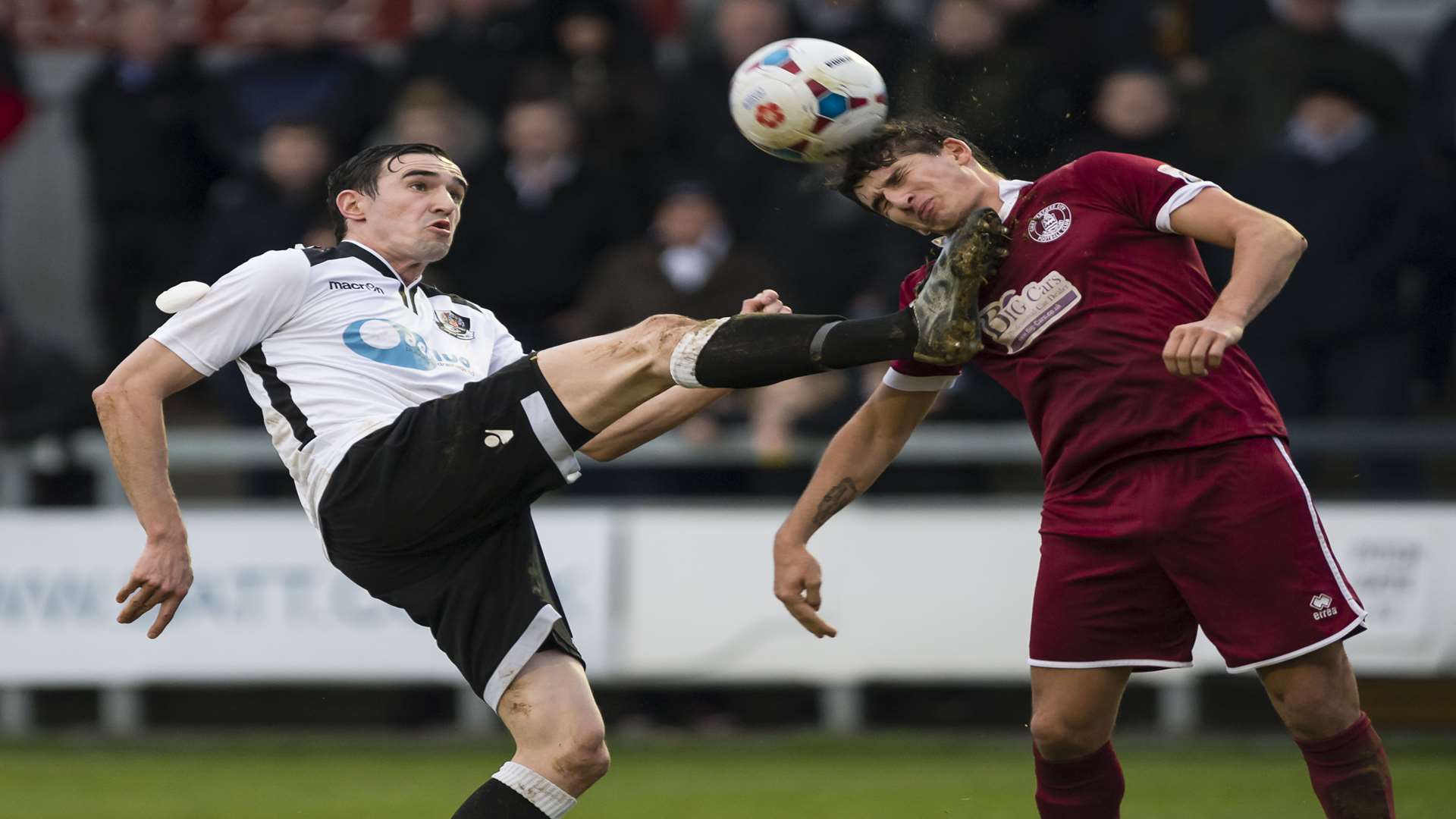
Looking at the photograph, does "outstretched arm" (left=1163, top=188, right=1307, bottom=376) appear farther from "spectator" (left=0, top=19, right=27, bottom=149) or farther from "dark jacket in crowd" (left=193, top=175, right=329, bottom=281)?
"spectator" (left=0, top=19, right=27, bottom=149)

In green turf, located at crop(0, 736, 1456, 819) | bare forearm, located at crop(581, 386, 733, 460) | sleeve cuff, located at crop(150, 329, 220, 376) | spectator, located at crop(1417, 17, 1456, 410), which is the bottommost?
green turf, located at crop(0, 736, 1456, 819)

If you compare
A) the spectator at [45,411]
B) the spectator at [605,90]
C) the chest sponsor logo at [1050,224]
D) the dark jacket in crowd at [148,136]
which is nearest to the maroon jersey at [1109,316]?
the chest sponsor logo at [1050,224]

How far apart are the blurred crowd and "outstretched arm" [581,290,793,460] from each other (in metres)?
3.15

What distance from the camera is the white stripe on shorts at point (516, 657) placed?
520 centimetres

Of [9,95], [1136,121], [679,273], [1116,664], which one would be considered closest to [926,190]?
[1116,664]

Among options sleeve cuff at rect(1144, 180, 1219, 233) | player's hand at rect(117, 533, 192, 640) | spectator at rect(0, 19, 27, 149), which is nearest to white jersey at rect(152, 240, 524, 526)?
player's hand at rect(117, 533, 192, 640)

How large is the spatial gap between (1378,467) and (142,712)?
6573mm

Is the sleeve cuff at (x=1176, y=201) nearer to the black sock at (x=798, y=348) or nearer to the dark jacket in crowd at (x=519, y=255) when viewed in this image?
the black sock at (x=798, y=348)

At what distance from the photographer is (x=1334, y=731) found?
16.1ft

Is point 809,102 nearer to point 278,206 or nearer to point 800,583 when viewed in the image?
point 800,583

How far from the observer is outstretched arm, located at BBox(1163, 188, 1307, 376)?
15.0 ft

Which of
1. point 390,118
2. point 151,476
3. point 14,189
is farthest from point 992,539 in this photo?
point 14,189

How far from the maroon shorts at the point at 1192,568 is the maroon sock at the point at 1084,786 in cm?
31

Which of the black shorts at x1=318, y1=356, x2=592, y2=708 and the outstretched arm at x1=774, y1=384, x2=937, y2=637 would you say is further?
the outstretched arm at x1=774, y1=384, x2=937, y2=637
